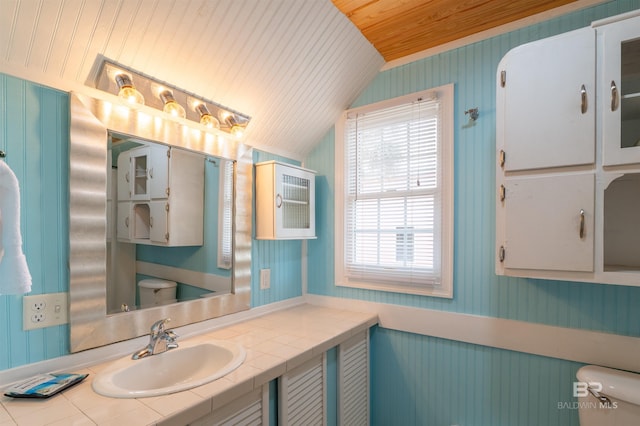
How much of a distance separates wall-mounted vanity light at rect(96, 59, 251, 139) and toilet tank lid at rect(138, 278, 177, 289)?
2.48 feet

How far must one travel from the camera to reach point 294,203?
6.79 feet

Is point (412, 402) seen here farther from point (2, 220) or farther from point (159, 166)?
point (2, 220)

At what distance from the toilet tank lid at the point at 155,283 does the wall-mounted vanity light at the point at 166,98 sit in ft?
2.48

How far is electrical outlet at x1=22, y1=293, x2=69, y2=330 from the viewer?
3.59 feet

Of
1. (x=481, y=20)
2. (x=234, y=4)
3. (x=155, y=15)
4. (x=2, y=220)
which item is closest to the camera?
(x=2, y=220)

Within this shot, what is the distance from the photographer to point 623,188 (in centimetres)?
138

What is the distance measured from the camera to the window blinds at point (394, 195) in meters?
1.87

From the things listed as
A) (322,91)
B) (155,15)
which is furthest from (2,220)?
(322,91)

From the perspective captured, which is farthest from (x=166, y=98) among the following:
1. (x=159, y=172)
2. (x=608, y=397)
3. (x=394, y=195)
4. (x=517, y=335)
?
(x=608, y=397)

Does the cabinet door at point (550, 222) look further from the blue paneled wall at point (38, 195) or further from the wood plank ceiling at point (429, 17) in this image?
the blue paneled wall at point (38, 195)

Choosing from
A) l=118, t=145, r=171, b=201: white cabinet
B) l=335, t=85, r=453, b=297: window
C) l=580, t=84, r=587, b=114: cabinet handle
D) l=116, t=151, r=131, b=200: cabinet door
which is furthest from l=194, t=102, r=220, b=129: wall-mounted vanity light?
l=580, t=84, r=587, b=114: cabinet handle

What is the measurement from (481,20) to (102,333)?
2.27 metres

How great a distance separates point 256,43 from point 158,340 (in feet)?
4.60

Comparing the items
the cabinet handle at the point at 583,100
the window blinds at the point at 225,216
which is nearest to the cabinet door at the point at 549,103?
the cabinet handle at the point at 583,100
